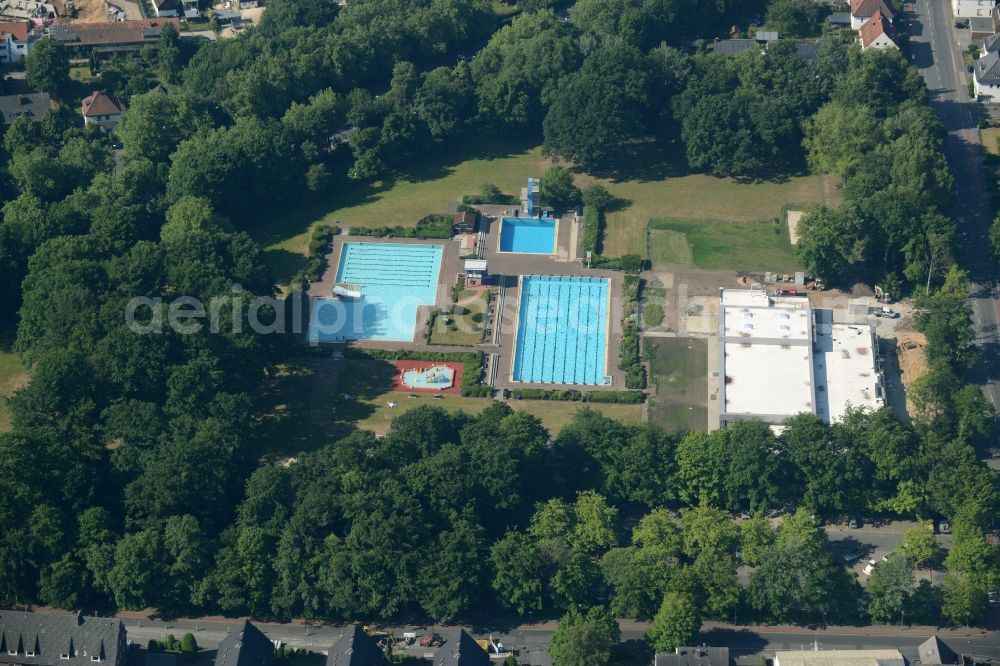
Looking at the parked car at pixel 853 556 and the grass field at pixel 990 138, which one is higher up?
the grass field at pixel 990 138

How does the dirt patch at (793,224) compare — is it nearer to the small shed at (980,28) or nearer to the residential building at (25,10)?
the small shed at (980,28)

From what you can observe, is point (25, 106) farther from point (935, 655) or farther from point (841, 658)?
point (935, 655)

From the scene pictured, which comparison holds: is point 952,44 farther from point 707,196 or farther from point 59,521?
point 59,521

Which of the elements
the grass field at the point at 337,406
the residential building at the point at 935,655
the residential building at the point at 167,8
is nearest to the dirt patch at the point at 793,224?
the grass field at the point at 337,406

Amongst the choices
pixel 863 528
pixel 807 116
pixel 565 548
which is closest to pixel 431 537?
pixel 565 548

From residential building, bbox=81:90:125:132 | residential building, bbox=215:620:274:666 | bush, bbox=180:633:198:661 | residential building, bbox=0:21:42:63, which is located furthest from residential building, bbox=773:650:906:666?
residential building, bbox=0:21:42:63

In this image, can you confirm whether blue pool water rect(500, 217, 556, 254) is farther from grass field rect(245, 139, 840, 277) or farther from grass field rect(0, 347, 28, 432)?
grass field rect(0, 347, 28, 432)
